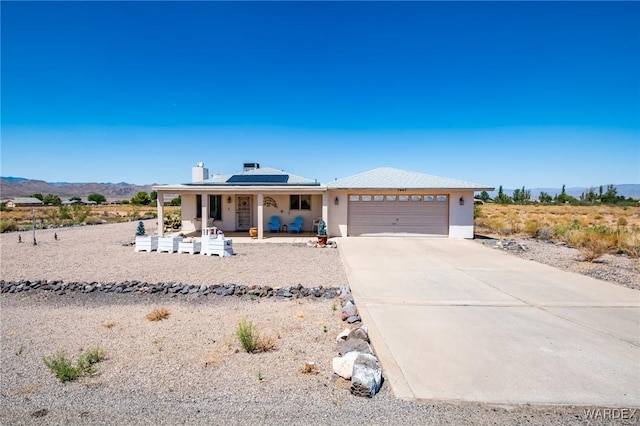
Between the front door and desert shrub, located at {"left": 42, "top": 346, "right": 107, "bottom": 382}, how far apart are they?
1529 cm

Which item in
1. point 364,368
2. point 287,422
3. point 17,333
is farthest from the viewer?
point 17,333

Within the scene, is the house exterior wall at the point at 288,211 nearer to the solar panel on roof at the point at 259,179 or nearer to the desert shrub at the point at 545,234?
the solar panel on roof at the point at 259,179

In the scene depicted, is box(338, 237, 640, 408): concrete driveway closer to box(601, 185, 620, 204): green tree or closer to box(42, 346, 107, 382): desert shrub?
box(42, 346, 107, 382): desert shrub

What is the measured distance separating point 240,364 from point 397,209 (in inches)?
571

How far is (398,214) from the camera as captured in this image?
59.5ft

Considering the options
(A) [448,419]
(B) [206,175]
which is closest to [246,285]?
(A) [448,419]

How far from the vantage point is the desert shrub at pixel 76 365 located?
171 inches

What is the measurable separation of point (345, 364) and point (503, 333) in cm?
281

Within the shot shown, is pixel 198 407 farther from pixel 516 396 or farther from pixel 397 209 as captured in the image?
pixel 397 209

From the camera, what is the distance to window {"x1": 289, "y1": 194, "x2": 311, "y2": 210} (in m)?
19.7

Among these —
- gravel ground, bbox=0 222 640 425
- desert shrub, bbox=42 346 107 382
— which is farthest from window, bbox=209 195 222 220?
desert shrub, bbox=42 346 107 382

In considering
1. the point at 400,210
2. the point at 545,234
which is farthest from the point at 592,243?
the point at 400,210

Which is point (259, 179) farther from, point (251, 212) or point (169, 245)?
point (169, 245)

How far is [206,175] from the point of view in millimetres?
24172
